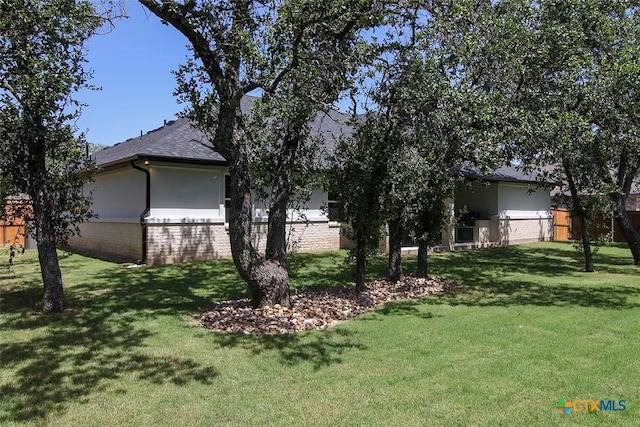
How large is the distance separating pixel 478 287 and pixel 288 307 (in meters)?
4.71

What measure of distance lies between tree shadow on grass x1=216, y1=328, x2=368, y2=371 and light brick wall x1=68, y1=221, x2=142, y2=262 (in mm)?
8862

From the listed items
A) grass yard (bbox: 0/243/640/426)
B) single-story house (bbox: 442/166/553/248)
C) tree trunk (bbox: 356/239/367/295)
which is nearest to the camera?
grass yard (bbox: 0/243/640/426)

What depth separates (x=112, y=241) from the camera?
51.9 ft

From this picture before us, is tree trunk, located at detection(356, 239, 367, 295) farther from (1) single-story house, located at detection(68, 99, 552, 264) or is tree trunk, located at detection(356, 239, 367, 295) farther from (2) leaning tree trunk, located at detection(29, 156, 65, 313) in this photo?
(2) leaning tree trunk, located at detection(29, 156, 65, 313)

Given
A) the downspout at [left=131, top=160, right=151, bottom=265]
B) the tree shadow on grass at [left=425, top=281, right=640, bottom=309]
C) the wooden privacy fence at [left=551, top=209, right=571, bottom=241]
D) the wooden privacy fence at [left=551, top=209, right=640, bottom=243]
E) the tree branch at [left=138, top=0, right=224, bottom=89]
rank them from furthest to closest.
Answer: the wooden privacy fence at [left=551, top=209, right=571, bottom=241] < the wooden privacy fence at [left=551, top=209, right=640, bottom=243] < the downspout at [left=131, top=160, right=151, bottom=265] < the tree shadow on grass at [left=425, top=281, right=640, bottom=309] < the tree branch at [left=138, top=0, right=224, bottom=89]

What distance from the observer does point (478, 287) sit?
10.4m

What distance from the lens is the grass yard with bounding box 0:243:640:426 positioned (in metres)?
4.01

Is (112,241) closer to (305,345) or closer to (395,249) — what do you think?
(395,249)

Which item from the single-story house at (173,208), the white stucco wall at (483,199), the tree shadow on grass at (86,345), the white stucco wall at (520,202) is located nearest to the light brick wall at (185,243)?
the single-story house at (173,208)

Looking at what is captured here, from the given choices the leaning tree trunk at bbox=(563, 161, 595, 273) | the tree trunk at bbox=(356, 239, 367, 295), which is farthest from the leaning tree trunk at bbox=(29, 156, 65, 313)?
the leaning tree trunk at bbox=(563, 161, 595, 273)

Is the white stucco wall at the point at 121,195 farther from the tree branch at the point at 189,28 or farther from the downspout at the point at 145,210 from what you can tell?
the tree branch at the point at 189,28

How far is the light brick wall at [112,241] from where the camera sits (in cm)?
1429

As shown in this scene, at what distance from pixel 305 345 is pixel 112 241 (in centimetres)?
1190

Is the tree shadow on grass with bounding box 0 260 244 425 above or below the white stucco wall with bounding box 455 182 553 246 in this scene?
below
